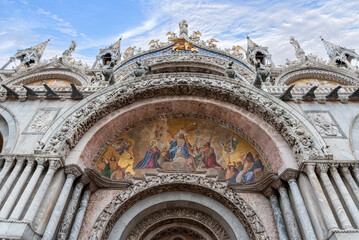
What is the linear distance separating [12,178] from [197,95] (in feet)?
19.2

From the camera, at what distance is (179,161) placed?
839cm

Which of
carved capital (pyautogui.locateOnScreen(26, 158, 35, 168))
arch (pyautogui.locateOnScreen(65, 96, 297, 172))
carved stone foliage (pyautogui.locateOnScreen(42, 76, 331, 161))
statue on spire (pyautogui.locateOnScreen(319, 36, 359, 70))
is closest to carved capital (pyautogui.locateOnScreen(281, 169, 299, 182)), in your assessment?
arch (pyautogui.locateOnScreen(65, 96, 297, 172))

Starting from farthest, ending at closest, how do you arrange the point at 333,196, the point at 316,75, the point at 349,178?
the point at 316,75 < the point at 349,178 < the point at 333,196

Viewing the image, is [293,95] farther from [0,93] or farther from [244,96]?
[0,93]

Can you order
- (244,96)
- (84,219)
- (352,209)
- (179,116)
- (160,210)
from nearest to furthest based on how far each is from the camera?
(352,209) < (84,219) < (160,210) < (244,96) < (179,116)

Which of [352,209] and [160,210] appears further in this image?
[160,210]

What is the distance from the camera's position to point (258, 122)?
7.83 meters

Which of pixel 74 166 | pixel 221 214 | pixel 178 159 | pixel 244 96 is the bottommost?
pixel 221 214

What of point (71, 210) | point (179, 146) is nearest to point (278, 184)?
point (179, 146)

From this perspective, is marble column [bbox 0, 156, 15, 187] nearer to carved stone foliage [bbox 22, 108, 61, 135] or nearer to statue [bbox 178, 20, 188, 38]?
carved stone foliage [bbox 22, 108, 61, 135]

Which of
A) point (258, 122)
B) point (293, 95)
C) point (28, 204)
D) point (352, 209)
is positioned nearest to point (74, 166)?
point (28, 204)

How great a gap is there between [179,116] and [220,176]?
8.44 feet

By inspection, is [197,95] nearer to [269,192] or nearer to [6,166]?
[269,192]

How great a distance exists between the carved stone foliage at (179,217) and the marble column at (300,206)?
213cm
